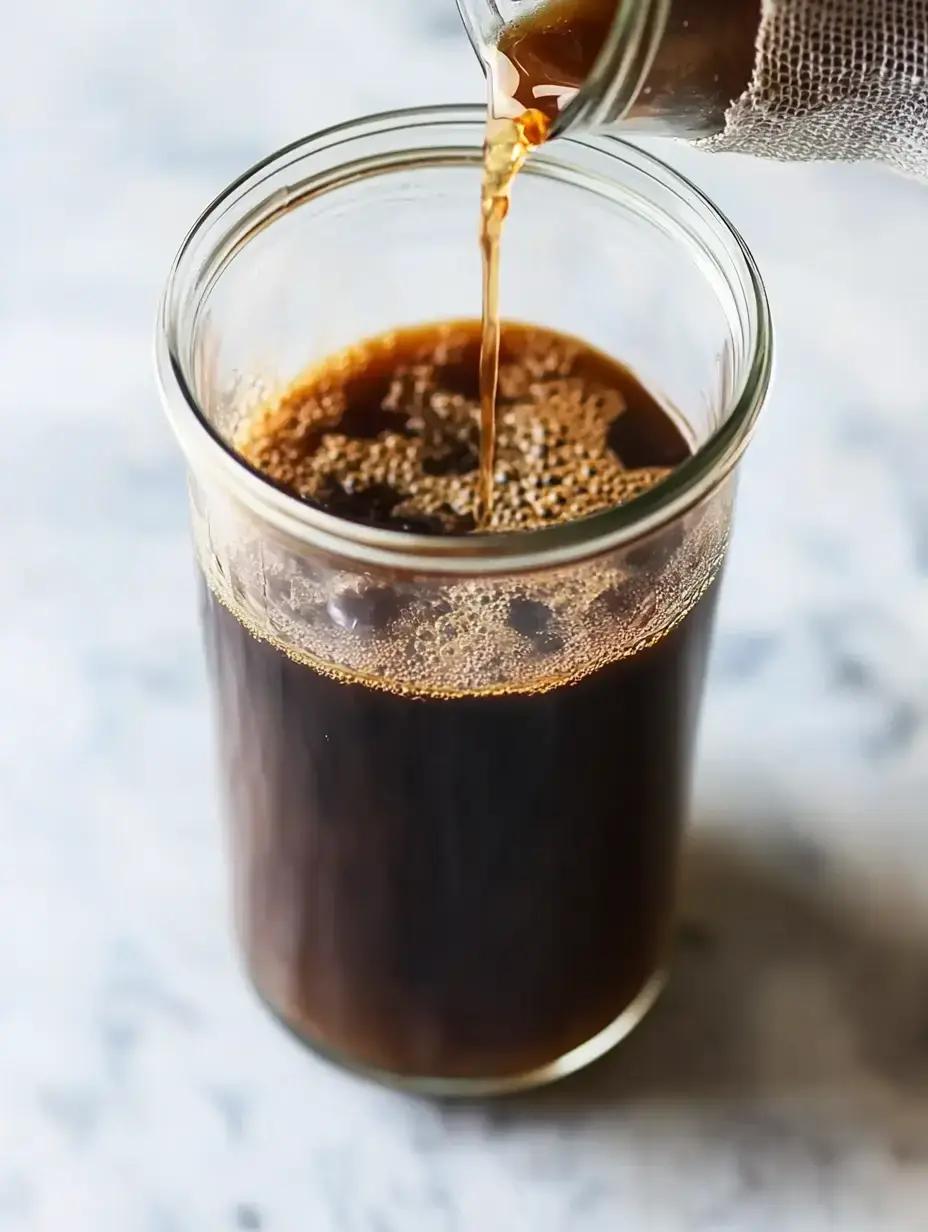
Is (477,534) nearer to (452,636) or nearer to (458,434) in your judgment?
(452,636)

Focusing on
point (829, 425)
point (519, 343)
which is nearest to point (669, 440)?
point (519, 343)

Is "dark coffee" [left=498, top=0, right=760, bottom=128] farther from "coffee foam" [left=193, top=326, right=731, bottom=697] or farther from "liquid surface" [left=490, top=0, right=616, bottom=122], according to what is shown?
"coffee foam" [left=193, top=326, right=731, bottom=697]

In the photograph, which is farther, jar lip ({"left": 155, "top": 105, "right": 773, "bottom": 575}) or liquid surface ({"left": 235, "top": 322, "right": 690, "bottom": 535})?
liquid surface ({"left": 235, "top": 322, "right": 690, "bottom": 535})

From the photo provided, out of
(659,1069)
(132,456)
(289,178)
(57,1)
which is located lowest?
(659,1069)

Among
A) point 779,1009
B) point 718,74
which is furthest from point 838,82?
point 779,1009

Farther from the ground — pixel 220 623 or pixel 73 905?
pixel 220 623

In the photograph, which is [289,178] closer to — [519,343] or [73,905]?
[519,343]

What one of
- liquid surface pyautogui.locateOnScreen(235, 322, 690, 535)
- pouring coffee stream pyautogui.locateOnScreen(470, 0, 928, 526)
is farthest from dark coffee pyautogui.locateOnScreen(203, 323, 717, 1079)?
pouring coffee stream pyautogui.locateOnScreen(470, 0, 928, 526)

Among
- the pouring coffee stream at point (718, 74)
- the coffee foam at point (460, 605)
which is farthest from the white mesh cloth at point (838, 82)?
the coffee foam at point (460, 605)
